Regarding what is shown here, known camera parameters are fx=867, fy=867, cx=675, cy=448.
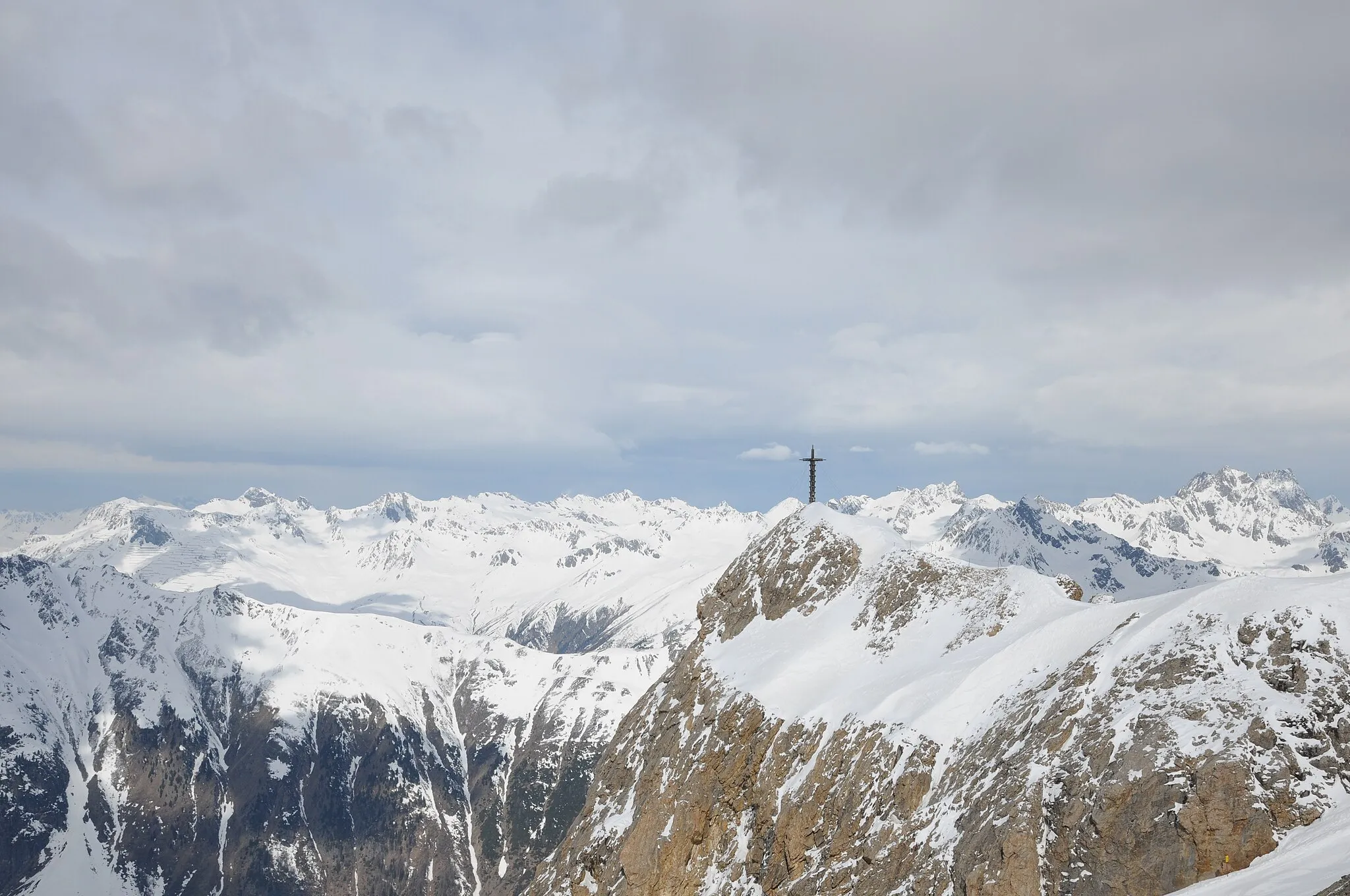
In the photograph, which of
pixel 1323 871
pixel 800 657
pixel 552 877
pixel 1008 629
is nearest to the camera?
pixel 1323 871

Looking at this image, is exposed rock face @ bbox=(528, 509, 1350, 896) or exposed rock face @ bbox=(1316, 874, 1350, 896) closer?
exposed rock face @ bbox=(1316, 874, 1350, 896)

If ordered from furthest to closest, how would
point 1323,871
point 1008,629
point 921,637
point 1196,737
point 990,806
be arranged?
1. point 921,637
2. point 1008,629
3. point 990,806
4. point 1196,737
5. point 1323,871

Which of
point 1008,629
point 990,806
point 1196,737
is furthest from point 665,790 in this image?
point 1196,737

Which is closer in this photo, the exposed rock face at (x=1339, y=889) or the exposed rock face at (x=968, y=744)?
the exposed rock face at (x=1339, y=889)

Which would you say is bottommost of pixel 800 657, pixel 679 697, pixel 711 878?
pixel 711 878

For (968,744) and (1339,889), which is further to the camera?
(968,744)

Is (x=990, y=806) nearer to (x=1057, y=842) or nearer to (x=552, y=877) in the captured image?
(x=1057, y=842)

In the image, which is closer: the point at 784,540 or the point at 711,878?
the point at 711,878

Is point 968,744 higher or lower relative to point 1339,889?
lower
